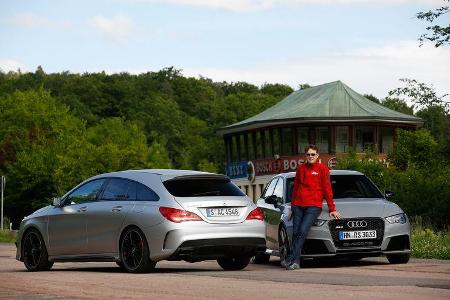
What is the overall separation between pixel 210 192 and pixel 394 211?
3290 millimetres

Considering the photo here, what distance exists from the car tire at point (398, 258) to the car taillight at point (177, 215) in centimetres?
391

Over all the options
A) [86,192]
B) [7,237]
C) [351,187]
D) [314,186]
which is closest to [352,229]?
[314,186]

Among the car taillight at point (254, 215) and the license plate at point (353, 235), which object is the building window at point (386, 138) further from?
the car taillight at point (254, 215)

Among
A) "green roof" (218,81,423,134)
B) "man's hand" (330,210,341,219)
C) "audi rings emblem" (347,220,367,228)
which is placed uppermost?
"green roof" (218,81,423,134)

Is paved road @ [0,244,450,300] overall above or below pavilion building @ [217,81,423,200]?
below

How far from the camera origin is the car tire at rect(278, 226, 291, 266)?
19453 mm

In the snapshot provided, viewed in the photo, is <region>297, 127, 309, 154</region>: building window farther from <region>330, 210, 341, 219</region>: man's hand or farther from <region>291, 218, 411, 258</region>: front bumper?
<region>330, 210, 341, 219</region>: man's hand

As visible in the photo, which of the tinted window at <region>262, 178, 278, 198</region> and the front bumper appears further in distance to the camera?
the tinted window at <region>262, 178, 278, 198</region>

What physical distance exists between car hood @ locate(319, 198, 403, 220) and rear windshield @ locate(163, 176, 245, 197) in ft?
5.96

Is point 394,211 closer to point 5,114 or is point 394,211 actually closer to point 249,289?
point 249,289

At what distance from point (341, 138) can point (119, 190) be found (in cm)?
6726

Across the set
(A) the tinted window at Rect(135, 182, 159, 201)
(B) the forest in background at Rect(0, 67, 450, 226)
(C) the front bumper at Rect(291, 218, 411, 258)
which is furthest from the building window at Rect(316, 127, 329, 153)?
(A) the tinted window at Rect(135, 182, 159, 201)

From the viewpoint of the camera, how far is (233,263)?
1862 centimetres

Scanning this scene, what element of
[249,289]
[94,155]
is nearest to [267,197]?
[249,289]
